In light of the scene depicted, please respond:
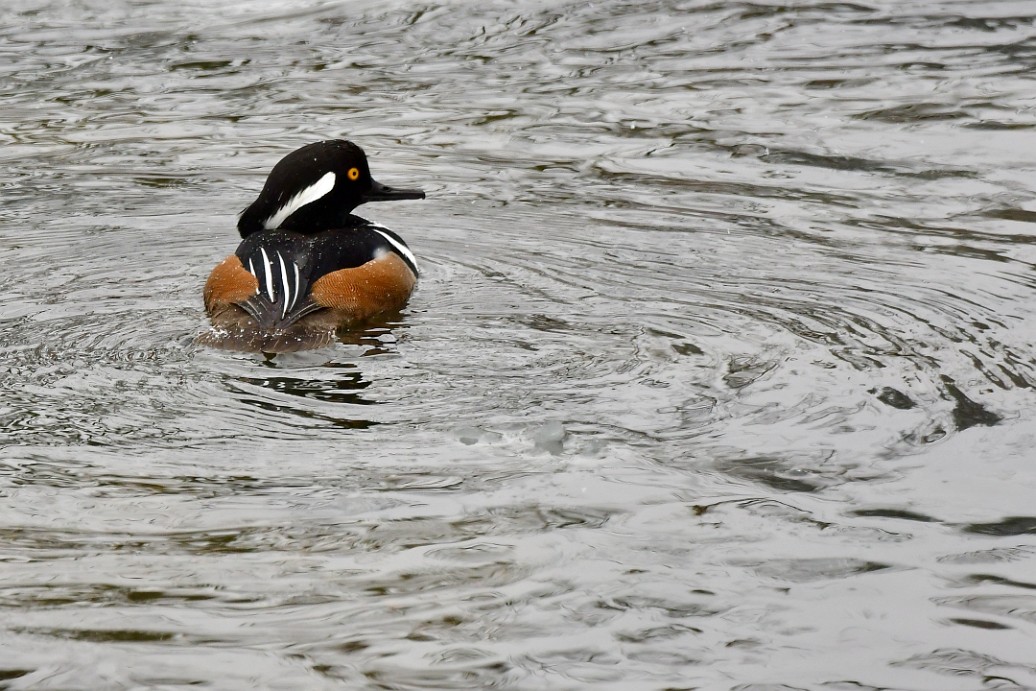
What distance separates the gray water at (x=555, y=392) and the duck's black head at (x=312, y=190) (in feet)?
1.60

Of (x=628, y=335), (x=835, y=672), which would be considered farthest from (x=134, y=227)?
(x=835, y=672)

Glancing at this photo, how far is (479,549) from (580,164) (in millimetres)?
5208

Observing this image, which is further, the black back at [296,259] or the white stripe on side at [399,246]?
the white stripe on side at [399,246]

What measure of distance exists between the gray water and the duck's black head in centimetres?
49

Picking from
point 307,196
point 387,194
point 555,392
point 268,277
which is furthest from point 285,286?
point 555,392

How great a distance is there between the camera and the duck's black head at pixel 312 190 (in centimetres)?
753

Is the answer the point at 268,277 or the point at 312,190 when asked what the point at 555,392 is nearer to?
the point at 268,277

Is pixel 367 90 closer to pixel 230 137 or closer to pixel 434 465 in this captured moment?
pixel 230 137

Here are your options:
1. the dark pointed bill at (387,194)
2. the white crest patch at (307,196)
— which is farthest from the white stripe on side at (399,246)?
the white crest patch at (307,196)

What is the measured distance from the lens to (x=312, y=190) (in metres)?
7.60

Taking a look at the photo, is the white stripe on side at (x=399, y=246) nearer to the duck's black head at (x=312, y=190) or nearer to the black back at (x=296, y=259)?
the black back at (x=296, y=259)

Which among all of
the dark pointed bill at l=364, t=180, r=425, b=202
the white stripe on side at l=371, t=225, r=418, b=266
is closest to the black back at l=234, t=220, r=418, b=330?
the white stripe on side at l=371, t=225, r=418, b=266

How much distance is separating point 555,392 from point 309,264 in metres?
1.87

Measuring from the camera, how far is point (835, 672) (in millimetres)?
3869
